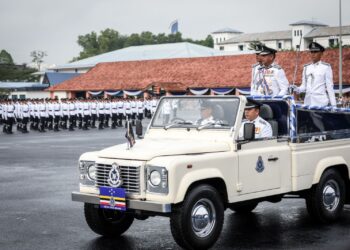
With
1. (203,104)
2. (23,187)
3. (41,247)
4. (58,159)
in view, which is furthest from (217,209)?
(58,159)

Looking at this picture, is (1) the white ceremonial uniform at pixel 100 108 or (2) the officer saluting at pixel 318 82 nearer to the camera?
(2) the officer saluting at pixel 318 82

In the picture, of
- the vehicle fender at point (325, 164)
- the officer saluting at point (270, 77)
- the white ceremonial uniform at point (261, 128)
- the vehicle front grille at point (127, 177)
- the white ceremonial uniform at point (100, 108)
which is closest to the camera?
the vehicle front grille at point (127, 177)

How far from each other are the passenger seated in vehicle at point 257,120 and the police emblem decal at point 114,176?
189 cm

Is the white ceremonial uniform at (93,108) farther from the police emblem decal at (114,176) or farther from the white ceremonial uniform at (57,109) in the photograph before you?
the police emblem decal at (114,176)

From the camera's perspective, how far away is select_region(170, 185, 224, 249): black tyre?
283 inches

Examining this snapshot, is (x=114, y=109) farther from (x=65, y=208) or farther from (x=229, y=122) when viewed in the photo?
(x=229, y=122)

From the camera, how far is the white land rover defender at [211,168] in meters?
7.21

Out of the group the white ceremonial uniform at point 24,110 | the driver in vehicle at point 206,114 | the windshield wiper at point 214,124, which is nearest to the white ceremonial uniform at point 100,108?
the white ceremonial uniform at point 24,110

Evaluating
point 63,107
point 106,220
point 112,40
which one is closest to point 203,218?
point 106,220

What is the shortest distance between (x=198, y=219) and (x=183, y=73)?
5108 centimetres

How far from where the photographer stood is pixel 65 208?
33.9 ft

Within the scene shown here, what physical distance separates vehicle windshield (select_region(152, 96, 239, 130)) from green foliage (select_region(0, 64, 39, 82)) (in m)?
110

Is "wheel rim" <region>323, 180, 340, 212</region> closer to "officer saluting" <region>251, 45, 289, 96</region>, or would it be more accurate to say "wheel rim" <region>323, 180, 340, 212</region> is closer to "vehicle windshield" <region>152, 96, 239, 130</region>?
"officer saluting" <region>251, 45, 289, 96</region>

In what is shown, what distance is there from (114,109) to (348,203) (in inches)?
1147
